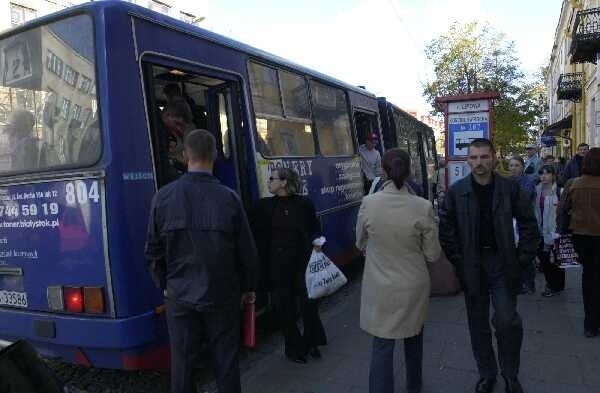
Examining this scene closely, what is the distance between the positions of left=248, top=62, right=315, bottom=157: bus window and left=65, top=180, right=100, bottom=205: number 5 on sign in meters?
1.87

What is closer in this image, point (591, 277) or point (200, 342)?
point (200, 342)

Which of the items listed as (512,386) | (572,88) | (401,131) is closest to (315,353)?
(512,386)

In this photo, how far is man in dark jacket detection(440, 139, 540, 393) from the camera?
348cm

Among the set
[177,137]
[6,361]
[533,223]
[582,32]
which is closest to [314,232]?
[177,137]

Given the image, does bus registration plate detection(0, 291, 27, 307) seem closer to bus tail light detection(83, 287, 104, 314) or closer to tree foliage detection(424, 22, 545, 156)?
bus tail light detection(83, 287, 104, 314)

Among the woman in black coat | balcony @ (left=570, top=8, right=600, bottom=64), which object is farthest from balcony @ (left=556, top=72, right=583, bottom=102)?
the woman in black coat

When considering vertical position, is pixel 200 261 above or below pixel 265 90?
below

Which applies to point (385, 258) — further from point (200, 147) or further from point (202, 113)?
point (202, 113)

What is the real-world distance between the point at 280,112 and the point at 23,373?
4.04 meters

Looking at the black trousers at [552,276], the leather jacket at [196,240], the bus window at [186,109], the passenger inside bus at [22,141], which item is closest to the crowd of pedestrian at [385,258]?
the leather jacket at [196,240]

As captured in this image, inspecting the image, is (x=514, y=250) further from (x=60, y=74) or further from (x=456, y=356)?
(x=60, y=74)

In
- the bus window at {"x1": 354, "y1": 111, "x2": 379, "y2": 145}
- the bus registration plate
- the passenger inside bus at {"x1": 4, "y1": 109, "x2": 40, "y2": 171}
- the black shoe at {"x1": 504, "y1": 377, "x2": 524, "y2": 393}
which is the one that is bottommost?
the black shoe at {"x1": 504, "y1": 377, "x2": 524, "y2": 393}

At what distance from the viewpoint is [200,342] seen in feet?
10.5

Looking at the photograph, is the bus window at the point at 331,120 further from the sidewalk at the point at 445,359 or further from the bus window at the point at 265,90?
the sidewalk at the point at 445,359
